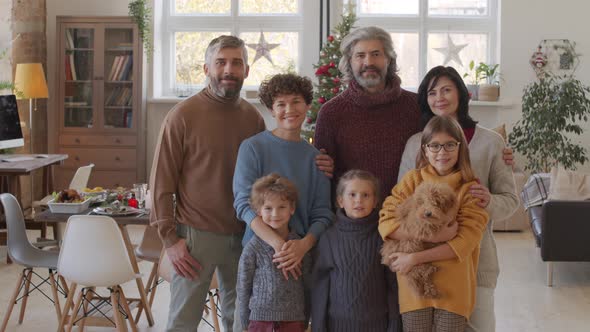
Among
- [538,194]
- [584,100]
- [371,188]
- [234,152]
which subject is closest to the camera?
[371,188]

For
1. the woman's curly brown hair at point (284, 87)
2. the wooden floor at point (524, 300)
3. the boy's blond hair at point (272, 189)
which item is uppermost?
the woman's curly brown hair at point (284, 87)

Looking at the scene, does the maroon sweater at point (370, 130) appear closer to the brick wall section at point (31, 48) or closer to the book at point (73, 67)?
the brick wall section at point (31, 48)

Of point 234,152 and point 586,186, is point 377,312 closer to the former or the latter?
point 234,152

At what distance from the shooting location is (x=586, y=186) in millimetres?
5480

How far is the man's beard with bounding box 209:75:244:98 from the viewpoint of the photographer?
9.21 feet

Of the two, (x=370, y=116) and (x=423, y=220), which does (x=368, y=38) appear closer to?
(x=370, y=116)

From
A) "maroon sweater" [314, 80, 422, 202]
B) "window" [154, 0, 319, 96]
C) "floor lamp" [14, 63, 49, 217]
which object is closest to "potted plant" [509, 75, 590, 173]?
"window" [154, 0, 319, 96]

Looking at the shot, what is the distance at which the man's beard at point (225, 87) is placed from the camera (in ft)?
9.21

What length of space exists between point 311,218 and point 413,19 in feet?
20.2

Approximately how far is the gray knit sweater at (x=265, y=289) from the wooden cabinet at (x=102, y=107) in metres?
5.41

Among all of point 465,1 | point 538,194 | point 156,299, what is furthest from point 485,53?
point 156,299

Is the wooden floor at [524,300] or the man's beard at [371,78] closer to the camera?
the man's beard at [371,78]

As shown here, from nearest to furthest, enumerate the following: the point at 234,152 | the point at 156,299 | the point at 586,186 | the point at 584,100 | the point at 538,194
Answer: the point at 234,152, the point at 156,299, the point at 586,186, the point at 538,194, the point at 584,100

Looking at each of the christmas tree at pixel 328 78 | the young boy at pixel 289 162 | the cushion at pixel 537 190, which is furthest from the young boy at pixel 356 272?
the christmas tree at pixel 328 78
